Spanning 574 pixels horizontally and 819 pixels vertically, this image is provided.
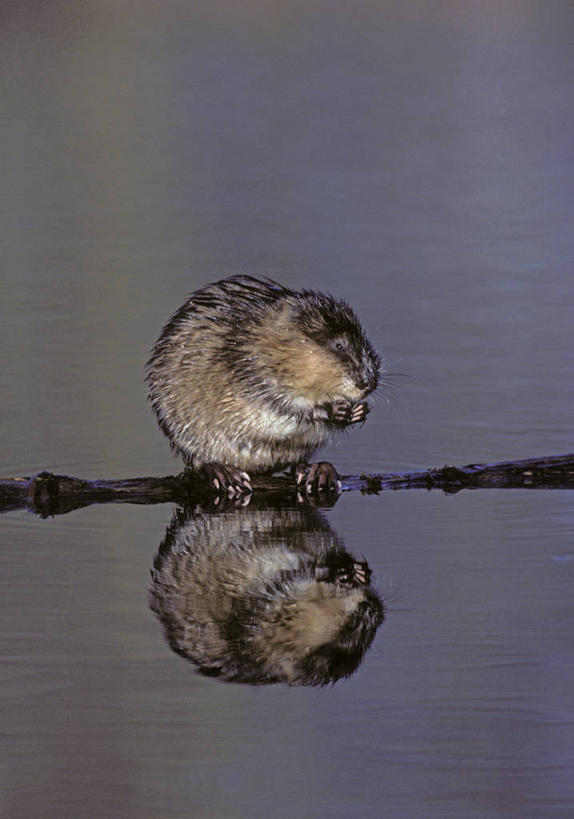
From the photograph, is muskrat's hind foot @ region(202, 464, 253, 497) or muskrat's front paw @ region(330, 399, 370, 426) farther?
muskrat's front paw @ region(330, 399, 370, 426)

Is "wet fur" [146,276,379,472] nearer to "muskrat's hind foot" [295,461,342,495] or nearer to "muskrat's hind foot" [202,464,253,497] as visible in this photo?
"muskrat's hind foot" [202,464,253,497]

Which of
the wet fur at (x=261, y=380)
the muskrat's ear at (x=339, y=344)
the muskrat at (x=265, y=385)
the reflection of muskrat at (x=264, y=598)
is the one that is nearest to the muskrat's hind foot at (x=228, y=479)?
the muskrat at (x=265, y=385)

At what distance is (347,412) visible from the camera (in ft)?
20.0

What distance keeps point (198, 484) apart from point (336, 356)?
0.83 m

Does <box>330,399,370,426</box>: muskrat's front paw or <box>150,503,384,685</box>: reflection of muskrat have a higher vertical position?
<box>330,399,370,426</box>: muskrat's front paw

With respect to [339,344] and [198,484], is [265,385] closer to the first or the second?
[339,344]

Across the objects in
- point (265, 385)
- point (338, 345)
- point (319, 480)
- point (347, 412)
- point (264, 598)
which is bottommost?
point (264, 598)

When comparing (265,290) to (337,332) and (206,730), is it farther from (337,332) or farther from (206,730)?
(206,730)

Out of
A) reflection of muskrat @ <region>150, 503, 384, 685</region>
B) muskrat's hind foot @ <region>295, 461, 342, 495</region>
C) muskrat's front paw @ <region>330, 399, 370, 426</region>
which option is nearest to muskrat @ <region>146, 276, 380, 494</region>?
muskrat's front paw @ <region>330, 399, 370, 426</region>

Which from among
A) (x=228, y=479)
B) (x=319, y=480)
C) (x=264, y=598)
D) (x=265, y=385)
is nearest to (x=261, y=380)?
(x=265, y=385)

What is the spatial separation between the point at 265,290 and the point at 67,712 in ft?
10.8

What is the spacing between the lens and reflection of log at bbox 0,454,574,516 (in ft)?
18.5

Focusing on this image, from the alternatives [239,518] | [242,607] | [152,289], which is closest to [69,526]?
[239,518]

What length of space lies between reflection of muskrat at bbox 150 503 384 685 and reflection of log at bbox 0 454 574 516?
33 centimetres
